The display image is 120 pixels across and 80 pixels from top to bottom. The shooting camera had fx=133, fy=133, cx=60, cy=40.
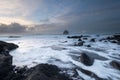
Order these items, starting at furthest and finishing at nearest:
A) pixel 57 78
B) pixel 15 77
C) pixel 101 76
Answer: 1. pixel 101 76
2. pixel 15 77
3. pixel 57 78

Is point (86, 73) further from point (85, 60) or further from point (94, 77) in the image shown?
point (85, 60)

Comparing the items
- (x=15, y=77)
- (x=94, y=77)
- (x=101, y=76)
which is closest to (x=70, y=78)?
(x=94, y=77)

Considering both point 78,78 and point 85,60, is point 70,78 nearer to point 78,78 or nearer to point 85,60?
point 78,78

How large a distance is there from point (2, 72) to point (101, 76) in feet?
26.3

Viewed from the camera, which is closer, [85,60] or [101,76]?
[101,76]

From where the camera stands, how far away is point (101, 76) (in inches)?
433

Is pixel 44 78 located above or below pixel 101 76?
above

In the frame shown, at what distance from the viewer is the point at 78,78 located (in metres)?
10.2

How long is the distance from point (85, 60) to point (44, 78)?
804 centimetres

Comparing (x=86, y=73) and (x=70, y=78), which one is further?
(x=86, y=73)

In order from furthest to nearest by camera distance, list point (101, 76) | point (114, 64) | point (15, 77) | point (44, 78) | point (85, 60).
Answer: point (85, 60) → point (114, 64) → point (101, 76) → point (15, 77) → point (44, 78)

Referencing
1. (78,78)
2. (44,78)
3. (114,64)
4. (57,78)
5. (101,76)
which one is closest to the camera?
(44,78)

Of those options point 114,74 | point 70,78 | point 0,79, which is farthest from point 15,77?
point 114,74

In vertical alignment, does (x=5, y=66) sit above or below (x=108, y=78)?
above
